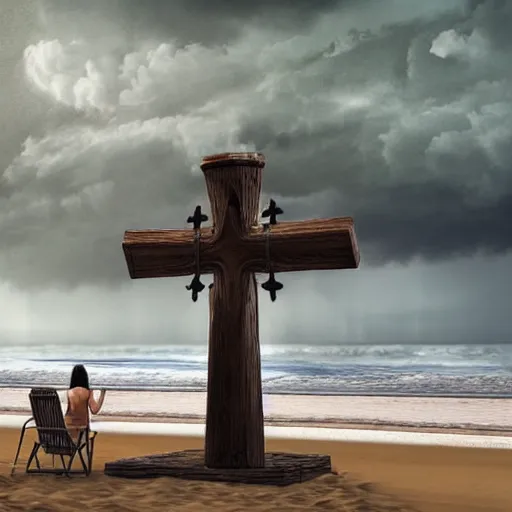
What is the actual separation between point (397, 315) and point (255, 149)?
6758 mm

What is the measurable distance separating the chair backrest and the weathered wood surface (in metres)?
0.98

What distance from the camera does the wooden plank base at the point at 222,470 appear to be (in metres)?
5.26

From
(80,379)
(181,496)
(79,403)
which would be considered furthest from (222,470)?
(80,379)

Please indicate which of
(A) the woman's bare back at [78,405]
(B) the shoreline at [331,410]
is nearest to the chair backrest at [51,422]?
(A) the woman's bare back at [78,405]

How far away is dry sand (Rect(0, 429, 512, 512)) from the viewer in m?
4.66

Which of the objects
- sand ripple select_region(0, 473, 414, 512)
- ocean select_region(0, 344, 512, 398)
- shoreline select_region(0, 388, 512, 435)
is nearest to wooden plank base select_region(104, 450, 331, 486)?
sand ripple select_region(0, 473, 414, 512)

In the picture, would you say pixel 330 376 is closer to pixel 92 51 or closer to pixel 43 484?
pixel 92 51

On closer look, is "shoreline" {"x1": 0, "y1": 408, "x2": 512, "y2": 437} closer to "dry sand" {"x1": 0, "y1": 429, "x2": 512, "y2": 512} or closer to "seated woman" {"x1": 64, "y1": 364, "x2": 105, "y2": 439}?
"dry sand" {"x1": 0, "y1": 429, "x2": 512, "y2": 512}

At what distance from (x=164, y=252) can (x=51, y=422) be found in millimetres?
1363

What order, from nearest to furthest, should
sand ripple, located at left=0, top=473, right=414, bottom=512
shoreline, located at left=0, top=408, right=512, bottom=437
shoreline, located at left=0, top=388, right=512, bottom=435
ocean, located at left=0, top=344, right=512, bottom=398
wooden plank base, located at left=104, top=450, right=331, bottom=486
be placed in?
sand ripple, located at left=0, top=473, right=414, bottom=512 < wooden plank base, located at left=104, top=450, right=331, bottom=486 < shoreline, located at left=0, top=408, right=512, bottom=437 < shoreline, located at left=0, top=388, right=512, bottom=435 < ocean, located at left=0, top=344, right=512, bottom=398

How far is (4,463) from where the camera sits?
6.61 metres

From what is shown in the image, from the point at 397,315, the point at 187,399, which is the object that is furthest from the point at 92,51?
the point at 397,315

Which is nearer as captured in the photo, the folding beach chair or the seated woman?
the folding beach chair

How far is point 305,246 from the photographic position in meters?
5.38
